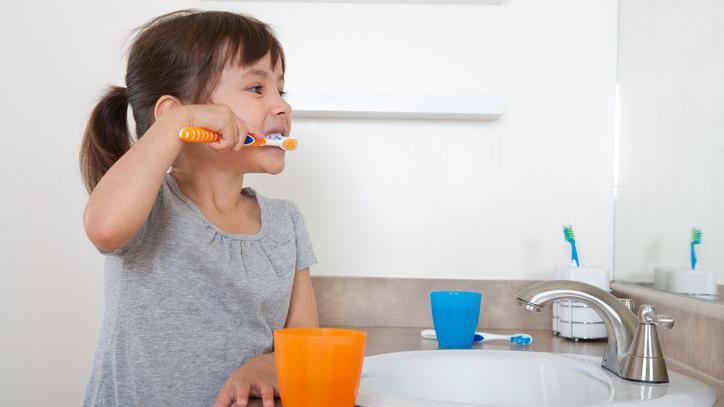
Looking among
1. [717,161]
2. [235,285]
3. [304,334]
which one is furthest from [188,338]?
[717,161]

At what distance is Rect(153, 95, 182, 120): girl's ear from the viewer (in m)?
1.08

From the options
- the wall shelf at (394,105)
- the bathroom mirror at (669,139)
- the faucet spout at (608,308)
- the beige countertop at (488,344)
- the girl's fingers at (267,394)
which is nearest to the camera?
the girl's fingers at (267,394)

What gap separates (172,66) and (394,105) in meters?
0.45

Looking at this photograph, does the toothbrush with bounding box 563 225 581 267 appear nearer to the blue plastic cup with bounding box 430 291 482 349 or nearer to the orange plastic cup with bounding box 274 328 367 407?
the blue plastic cup with bounding box 430 291 482 349

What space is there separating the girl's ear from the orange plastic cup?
1.78 ft

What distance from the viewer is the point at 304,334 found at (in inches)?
27.9

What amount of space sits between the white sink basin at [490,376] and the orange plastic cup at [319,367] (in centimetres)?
28

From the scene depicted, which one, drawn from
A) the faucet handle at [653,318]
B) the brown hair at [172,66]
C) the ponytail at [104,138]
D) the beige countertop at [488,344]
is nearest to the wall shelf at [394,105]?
the brown hair at [172,66]

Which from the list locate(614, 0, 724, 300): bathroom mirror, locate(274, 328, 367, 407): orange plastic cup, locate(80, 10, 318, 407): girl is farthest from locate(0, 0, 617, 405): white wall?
locate(274, 328, 367, 407): orange plastic cup

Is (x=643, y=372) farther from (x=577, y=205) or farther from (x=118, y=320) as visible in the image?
(x=118, y=320)

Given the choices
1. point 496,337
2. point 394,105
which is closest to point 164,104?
point 394,105

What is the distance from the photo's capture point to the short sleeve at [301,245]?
120cm

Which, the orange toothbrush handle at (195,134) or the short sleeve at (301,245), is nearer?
the orange toothbrush handle at (195,134)

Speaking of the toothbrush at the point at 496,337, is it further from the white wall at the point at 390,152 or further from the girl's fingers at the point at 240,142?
the girl's fingers at the point at 240,142
